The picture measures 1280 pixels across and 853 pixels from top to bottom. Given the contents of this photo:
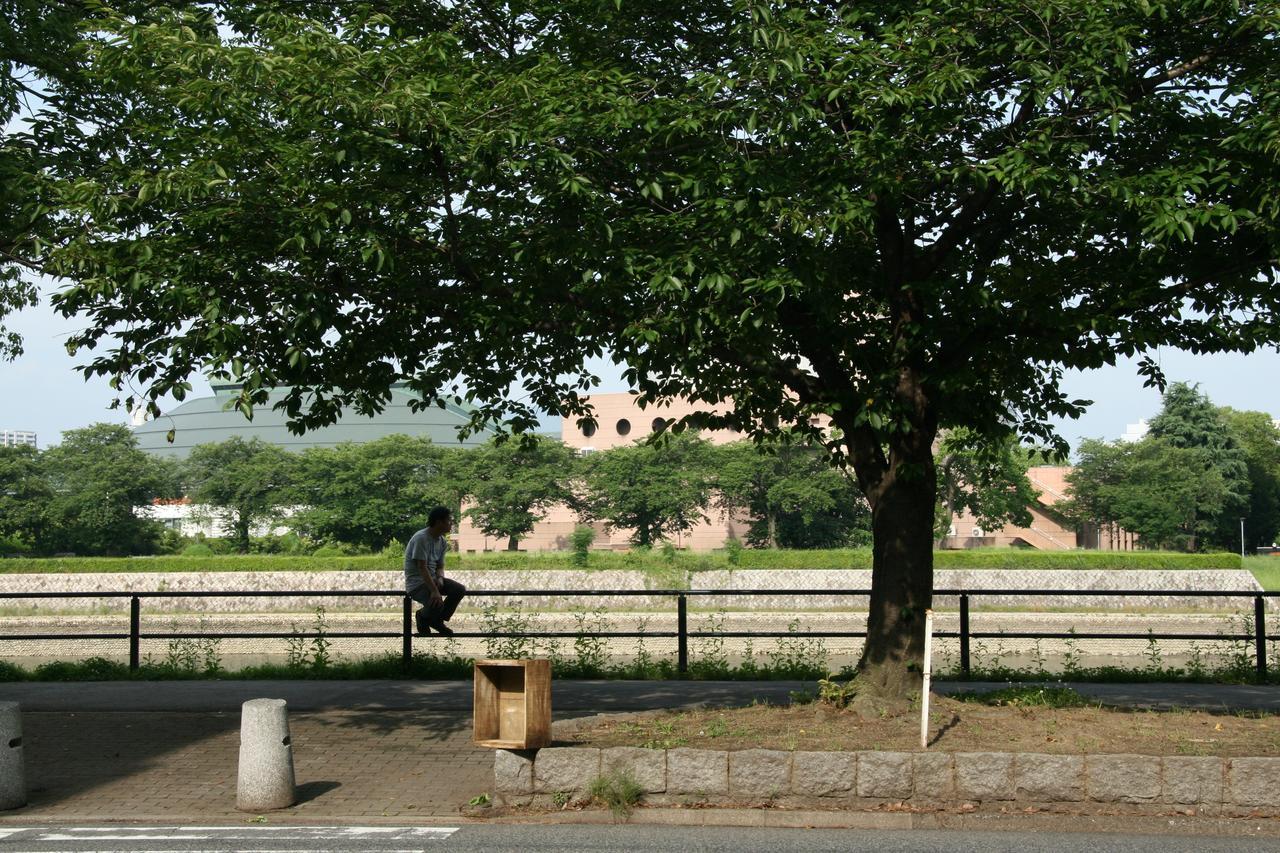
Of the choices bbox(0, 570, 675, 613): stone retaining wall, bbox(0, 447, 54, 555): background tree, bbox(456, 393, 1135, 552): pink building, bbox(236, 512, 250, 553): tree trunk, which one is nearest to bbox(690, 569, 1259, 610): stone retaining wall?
bbox(0, 570, 675, 613): stone retaining wall

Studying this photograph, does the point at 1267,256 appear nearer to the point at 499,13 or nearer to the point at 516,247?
the point at 516,247

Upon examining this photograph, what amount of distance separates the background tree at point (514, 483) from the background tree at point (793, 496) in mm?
8359

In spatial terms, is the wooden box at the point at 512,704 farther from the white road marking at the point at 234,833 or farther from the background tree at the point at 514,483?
the background tree at the point at 514,483

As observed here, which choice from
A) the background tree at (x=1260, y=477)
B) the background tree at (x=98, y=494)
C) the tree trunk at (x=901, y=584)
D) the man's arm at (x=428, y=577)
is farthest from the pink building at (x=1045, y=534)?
the tree trunk at (x=901, y=584)

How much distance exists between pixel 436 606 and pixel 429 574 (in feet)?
1.27

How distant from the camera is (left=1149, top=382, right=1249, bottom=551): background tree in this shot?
257 ft

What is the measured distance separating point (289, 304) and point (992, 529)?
6209 centimetres

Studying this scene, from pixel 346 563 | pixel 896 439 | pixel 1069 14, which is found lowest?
pixel 346 563

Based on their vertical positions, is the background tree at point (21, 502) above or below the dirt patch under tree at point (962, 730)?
above

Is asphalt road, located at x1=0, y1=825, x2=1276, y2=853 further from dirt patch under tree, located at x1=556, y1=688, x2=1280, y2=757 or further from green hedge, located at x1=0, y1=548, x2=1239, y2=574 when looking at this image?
green hedge, located at x1=0, y1=548, x2=1239, y2=574

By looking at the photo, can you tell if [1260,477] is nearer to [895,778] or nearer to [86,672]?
[86,672]

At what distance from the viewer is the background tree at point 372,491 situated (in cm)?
6159

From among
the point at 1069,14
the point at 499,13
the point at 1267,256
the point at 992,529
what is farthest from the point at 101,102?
the point at 992,529

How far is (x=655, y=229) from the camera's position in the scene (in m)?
9.68
